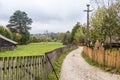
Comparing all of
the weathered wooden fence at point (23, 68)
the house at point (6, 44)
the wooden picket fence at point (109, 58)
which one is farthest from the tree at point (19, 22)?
the weathered wooden fence at point (23, 68)

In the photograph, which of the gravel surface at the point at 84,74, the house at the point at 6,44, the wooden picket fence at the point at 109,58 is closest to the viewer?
the gravel surface at the point at 84,74

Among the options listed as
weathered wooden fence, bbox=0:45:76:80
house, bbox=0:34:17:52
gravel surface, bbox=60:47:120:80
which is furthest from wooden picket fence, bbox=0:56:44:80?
house, bbox=0:34:17:52

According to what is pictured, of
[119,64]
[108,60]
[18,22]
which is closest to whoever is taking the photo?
[119,64]

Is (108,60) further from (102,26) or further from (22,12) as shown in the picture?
(22,12)

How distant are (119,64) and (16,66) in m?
11.2

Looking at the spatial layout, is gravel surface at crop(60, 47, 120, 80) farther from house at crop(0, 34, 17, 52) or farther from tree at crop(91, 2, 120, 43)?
house at crop(0, 34, 17, 52)

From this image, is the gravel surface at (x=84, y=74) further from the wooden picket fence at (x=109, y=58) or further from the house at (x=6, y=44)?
the house at (x=6, y=44)

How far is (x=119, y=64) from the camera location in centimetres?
2059

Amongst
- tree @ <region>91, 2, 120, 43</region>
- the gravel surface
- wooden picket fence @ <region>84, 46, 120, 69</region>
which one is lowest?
the gravel surface

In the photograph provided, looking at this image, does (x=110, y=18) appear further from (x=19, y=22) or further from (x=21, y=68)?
(x=19, y=22)

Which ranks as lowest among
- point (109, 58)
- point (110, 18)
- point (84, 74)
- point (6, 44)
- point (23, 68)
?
point (84, 74)

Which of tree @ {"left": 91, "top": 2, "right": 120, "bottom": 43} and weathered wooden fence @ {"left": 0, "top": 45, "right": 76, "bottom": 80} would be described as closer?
weathered wooden fence @ {"left": 0, "top": 45, "right": 76, "bottom": 80}

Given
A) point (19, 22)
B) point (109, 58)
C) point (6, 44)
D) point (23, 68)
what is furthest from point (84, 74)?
point (19, 22)

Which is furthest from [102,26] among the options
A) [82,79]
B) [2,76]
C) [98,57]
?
[2,76]
